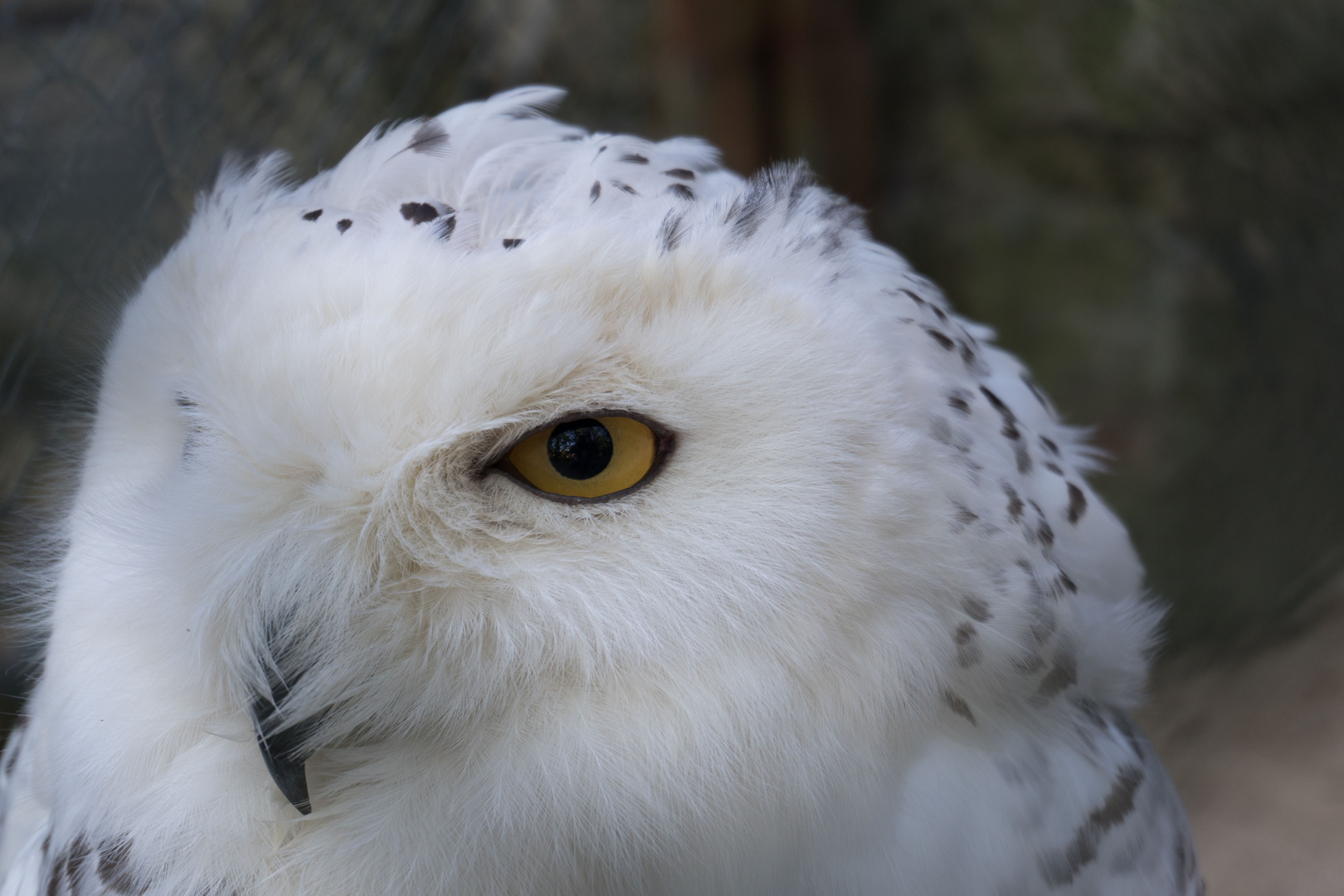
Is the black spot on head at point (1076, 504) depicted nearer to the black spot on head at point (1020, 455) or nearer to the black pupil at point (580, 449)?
the black spot on head at point (1020, 455)

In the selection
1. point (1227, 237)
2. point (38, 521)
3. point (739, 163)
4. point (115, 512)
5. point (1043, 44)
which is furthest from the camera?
point (1043, 44)

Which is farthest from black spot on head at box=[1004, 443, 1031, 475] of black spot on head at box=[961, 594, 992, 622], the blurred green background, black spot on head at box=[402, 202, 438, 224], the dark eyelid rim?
the blurred green background

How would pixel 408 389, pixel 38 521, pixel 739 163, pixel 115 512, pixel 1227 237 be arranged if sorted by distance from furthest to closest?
pixel 1227 237 < pixel 739 163 < pixel 38 521 < pixel 115 512 < pixel 408 389

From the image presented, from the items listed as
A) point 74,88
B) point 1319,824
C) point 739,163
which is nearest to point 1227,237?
point 739,163

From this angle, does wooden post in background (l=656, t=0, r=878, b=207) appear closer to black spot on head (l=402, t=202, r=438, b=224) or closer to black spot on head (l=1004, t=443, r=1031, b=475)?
black spot on head (l=1004, t=443, r=1031, b=475)

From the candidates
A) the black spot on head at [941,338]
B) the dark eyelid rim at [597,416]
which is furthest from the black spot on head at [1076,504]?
the dark eyelid rim at [597,416]

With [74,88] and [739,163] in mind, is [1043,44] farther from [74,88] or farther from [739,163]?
[74,88]
